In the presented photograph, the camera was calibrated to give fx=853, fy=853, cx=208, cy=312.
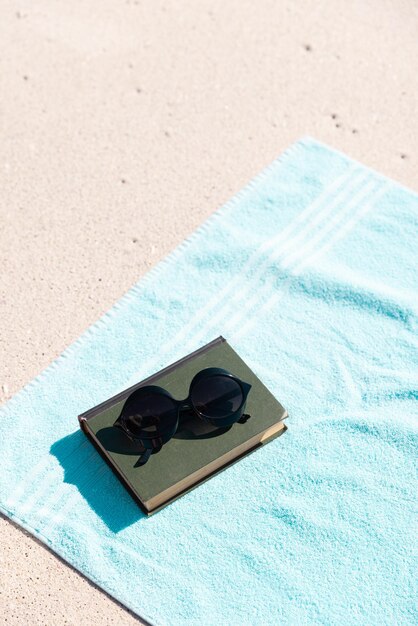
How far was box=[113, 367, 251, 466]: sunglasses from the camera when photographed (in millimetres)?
1774

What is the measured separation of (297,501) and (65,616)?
1.77 ft

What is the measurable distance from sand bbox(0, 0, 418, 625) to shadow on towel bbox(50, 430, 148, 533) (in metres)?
0.23

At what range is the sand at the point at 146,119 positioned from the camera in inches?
89.6

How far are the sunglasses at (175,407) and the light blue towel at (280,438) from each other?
141 mm

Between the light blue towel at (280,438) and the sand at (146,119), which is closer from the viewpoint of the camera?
the light blue towel at (280,438)

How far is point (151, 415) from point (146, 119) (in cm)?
121

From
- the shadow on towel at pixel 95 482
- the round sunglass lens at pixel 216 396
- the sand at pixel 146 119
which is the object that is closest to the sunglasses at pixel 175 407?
the round sunglass lens at pixel 216 396

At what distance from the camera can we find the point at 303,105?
2.73m

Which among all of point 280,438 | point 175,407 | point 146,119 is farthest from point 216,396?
point 146,119

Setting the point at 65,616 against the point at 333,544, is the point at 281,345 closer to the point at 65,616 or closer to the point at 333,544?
the point at 333,544

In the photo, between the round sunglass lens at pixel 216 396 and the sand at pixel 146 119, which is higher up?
the sand at pixel 146 119

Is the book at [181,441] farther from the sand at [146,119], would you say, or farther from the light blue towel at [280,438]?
the sand at [146,119]

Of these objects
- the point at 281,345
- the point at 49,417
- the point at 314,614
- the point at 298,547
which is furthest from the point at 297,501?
the point at 49,417

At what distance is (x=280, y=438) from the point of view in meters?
1.94
